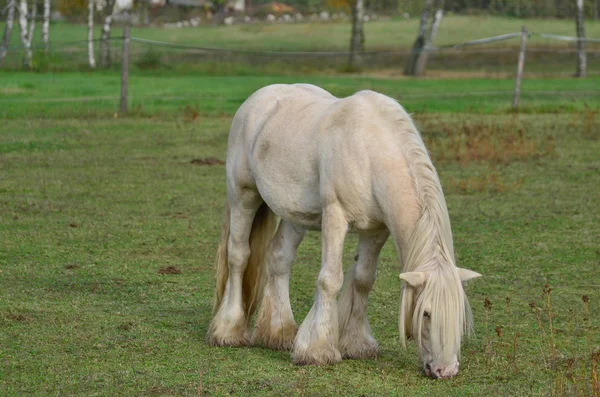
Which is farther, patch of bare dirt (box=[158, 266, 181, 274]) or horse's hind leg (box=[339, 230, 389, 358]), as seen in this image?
patch of bare dirt (box=[158, 266, 181, 274])

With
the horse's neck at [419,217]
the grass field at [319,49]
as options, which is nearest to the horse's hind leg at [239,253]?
the horse's neck at [419,217]

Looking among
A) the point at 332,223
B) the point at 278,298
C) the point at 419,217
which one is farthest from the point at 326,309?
the point at 419,217

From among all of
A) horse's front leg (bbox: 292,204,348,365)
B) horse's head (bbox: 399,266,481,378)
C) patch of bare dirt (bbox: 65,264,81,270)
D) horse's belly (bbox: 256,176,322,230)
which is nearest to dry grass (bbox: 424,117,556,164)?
patch of bare dirt (bbox: 65,264,81,270)

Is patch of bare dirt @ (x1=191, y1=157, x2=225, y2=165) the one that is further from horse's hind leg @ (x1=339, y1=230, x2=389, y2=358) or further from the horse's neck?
the horse's neck

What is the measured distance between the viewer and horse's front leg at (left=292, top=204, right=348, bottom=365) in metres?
5.42

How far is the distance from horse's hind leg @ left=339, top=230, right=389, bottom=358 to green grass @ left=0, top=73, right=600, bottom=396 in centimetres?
10

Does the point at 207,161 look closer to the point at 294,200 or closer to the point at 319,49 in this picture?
the point at 294,200

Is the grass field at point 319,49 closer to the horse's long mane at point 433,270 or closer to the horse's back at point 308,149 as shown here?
the horse's back at point 308,149

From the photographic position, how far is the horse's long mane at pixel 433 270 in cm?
482

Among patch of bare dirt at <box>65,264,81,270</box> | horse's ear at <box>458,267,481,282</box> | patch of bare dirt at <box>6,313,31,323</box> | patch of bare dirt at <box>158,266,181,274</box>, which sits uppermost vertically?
horse's ear at <box>458,267,481,282</box>

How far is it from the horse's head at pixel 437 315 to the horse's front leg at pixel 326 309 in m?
0.61

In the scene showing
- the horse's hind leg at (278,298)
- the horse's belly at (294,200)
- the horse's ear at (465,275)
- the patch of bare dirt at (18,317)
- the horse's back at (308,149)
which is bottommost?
the patch of bare dirt at (18,317)

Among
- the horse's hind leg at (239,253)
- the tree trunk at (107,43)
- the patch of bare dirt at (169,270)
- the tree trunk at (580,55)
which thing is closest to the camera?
the horse's hind leg at (239,253)

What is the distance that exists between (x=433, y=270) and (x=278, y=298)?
4.91 ft
